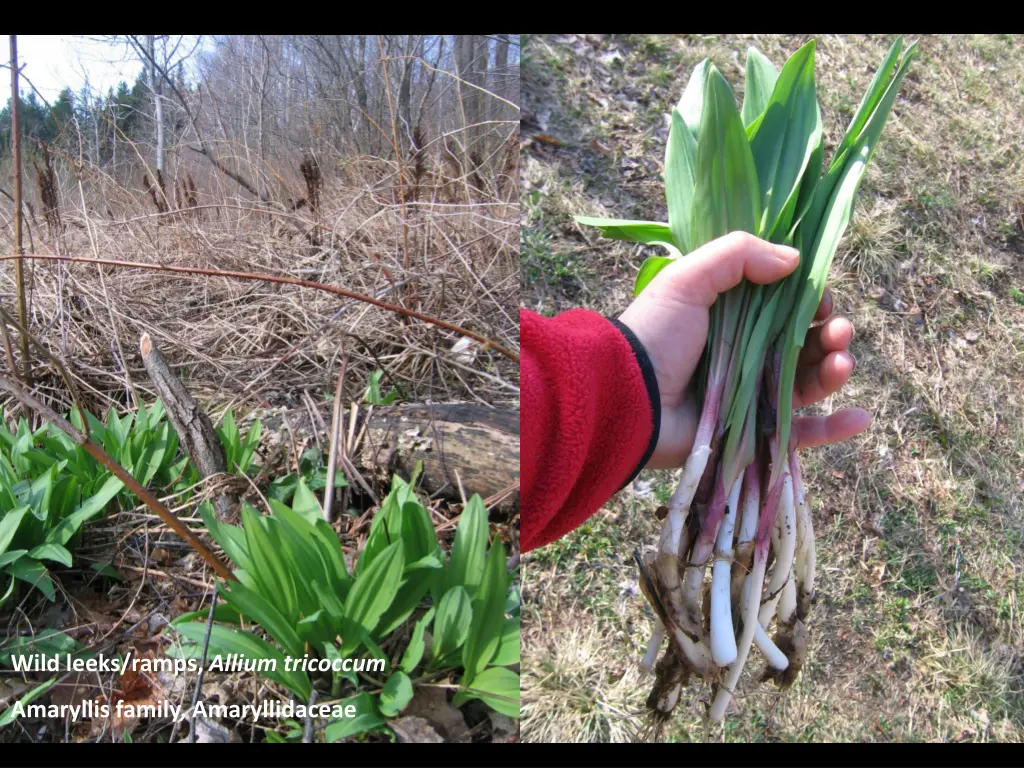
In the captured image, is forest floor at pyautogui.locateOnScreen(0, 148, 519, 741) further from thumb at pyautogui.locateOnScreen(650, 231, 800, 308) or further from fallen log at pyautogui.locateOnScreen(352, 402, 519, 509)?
thumb at pyautogui.locateOnScreen(650, 231, 800, 308)

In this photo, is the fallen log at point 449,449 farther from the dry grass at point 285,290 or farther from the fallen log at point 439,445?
the dry grass at point 285,290

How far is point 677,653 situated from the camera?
1.15 metres

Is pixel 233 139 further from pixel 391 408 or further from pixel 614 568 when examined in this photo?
pixel 614 568

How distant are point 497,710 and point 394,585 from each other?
261 millimetres

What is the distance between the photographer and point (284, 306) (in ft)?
6.12

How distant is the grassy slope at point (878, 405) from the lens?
145 centimetres

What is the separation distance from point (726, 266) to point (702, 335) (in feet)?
0.56

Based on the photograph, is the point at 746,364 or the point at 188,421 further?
the point at 188,421

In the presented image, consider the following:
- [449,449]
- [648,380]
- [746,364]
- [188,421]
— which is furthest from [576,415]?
[188,421]

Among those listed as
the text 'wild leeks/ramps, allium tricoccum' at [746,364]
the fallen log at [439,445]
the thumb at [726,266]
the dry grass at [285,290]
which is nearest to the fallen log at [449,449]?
the fallen log at [439,445]

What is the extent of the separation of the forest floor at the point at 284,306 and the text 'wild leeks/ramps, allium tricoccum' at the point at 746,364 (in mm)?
410

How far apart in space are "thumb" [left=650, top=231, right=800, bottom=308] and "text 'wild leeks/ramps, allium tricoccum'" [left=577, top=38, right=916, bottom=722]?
0.14 ft

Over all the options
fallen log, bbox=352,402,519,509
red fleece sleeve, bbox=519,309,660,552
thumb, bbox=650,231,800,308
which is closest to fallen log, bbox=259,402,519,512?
fallen log, bbox=352,402,519,509

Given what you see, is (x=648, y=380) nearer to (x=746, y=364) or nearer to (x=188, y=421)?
(x=746, y=364)
